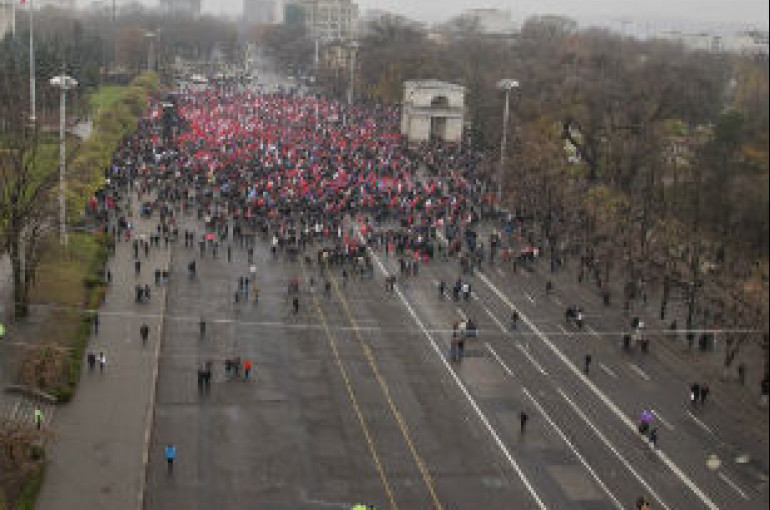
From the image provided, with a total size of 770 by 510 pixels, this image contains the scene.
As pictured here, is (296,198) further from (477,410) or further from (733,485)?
(733,485)

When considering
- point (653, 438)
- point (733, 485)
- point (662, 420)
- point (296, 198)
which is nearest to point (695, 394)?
point (662, 420)

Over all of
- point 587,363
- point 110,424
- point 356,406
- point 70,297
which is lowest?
point 356,406

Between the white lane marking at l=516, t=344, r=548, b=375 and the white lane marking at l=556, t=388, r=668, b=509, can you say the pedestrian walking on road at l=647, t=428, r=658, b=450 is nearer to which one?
the white lane marking at l=556, t=388, r=668, b=509

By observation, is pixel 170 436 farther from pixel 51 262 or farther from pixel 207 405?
pixel 51 262

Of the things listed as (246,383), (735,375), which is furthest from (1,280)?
(735,375)

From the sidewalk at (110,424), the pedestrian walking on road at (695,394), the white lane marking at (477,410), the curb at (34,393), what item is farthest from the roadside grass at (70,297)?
the pedestrian walking on road at (695,394)
